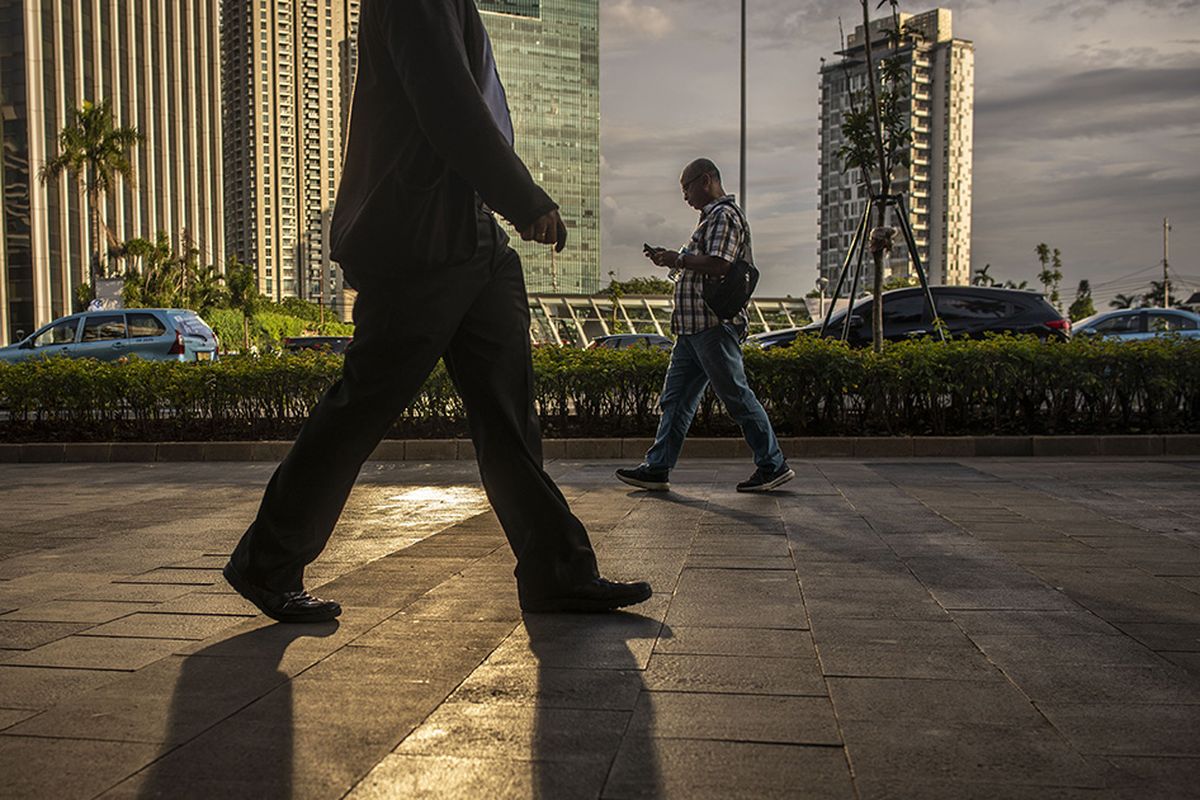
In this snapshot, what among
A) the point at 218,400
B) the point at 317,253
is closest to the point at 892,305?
the point at 218,400

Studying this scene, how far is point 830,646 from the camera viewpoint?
3.30 metres

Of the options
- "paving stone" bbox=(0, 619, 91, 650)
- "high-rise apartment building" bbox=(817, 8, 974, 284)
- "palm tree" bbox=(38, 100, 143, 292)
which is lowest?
"paving stone" bbox=(0, 619, 91, 650)

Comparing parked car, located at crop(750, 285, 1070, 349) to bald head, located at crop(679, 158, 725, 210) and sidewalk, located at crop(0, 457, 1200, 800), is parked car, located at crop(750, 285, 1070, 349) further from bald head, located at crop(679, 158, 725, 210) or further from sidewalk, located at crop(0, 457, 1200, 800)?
sidewalk, located at crop(0, 457, 1200, 800)

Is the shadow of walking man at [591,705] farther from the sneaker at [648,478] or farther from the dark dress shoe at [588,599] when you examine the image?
the sneaker at [648,478]

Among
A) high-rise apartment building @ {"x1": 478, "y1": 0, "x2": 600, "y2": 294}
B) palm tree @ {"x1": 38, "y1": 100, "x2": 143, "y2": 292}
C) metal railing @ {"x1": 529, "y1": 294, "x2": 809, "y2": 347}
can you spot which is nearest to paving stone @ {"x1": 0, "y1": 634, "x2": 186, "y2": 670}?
→ high-rise apartment building @ {"x1": 478, "y1": 0, "x2": 600, "y2": 294}

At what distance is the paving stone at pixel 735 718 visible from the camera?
2502 millimetres

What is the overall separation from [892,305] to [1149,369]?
219 inches

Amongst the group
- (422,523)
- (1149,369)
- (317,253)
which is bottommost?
(422,523)

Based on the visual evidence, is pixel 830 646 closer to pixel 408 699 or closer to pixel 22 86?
pixel 408 699

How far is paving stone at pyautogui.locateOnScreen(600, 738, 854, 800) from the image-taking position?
2.18 m

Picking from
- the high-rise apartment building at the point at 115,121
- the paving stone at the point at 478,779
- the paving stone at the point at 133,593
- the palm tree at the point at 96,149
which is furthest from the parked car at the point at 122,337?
the high-rise apartment building at the point at 115,121

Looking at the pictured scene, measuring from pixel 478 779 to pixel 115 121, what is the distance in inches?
3056

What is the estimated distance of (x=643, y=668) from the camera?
120 inches

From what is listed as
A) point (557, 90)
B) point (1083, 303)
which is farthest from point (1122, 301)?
point (557, 90)
